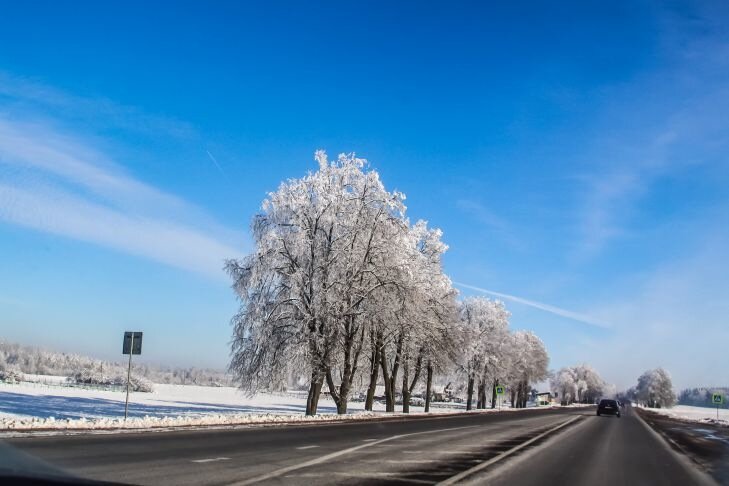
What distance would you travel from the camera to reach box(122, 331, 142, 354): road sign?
20312 mm

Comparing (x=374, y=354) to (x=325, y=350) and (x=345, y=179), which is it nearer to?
(x=325, y=350)

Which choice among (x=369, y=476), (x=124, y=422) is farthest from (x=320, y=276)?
(x=369, y=476)

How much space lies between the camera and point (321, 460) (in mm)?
11992

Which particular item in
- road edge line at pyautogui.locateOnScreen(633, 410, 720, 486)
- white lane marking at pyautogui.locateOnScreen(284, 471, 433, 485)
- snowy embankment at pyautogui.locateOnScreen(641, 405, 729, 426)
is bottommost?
snowy embankment at pyautogui.locateOnScreen(641, 405, 729, 426)

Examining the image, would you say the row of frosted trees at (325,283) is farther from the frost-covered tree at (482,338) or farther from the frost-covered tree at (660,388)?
the frost-covered tree at (660,388)

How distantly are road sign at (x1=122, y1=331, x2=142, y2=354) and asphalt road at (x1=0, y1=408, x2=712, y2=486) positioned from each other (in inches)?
173

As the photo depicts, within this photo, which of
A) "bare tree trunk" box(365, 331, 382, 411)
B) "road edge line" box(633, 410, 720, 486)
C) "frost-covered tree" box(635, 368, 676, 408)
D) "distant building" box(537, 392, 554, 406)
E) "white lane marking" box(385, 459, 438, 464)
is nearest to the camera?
"road edge line" box(633, 410, 720, 486)

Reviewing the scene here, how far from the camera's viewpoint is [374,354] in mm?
39812

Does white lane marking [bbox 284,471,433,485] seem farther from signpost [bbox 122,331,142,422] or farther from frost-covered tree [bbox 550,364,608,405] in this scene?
frost-covered tree [bbox 550,364,608,405]

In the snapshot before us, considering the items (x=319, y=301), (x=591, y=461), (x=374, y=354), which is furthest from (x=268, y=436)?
(x=374, y=354)

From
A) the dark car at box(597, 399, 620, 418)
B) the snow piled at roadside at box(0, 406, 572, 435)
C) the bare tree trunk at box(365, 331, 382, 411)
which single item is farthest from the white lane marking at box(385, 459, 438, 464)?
the dark car at box(597, 399, 620, 418)

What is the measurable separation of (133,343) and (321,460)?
35.9 ft

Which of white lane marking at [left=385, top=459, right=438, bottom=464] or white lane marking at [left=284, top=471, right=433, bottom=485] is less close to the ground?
white lane marking at [left=284, top=471, right=433, bottom=485]

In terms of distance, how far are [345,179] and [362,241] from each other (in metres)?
3.68
